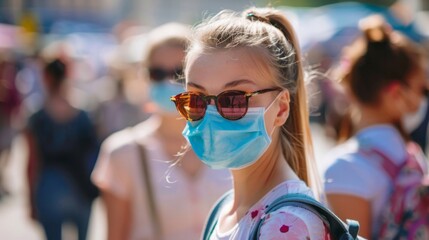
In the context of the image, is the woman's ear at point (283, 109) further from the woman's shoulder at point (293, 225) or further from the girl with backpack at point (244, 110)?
the woman's shoulder at point (293, 225)

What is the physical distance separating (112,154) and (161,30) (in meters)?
0.73

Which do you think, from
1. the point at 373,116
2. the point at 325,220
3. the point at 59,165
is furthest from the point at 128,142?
the point at 59,165

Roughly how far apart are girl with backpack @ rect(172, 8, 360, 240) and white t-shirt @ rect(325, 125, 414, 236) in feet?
2.99

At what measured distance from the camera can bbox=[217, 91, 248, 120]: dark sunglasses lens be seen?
8.28ft

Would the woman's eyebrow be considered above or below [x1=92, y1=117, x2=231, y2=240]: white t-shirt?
above

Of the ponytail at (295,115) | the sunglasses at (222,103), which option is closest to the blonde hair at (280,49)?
the ponytail at (295,115)

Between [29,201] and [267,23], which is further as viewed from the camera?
[29,201]

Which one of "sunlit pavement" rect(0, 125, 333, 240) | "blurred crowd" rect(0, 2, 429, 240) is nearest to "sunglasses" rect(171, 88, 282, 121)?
"blurred crowd" rect(0, 2, 429, 240)

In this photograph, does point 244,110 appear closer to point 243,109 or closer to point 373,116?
point 243,109

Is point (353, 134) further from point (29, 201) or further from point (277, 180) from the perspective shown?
point (29, 201)

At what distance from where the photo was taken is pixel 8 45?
27328mm

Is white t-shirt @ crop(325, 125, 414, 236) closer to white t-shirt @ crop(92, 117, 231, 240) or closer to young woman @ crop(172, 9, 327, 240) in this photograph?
white t-shirt @ crop(92, 117, 231, 240)

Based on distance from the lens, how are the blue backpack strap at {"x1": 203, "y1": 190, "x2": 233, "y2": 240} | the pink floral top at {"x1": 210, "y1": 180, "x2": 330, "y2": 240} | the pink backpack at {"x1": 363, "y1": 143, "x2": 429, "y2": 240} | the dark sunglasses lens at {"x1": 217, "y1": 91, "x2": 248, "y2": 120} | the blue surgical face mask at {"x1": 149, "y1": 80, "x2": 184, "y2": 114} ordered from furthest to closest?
the blue surgical face mask at {"x1": 149, "y1": 80, "x2": 184, "y2": 114}
the pink backpack at {"x1": 363, "y1": 143, "x2": 429, "y2": 240}
the blue backpack strap at {"x1": 203, "y1": 190, "x2": 233, "y2": 240}
the dark sunglasses lens at {"x1": 217, "y1": 91, "x2": 248, "y2": 120}
the pink floral top at {"x1": 210, "y1": 180, "x2": 330, "y2": 240}

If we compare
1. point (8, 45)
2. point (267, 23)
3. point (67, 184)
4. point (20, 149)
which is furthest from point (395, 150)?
point (8, 45)
